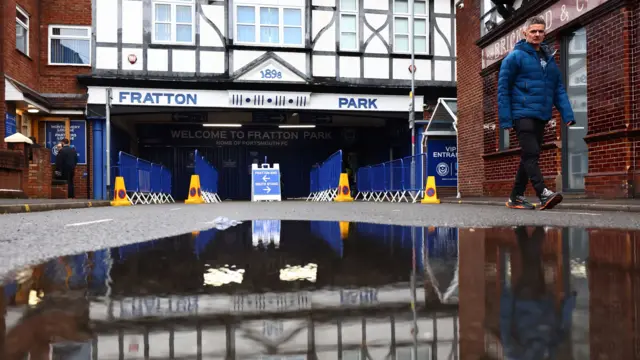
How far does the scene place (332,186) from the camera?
1966cm

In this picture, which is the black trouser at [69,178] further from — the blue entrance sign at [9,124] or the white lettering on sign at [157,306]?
the white lettering on sign at [157,306]

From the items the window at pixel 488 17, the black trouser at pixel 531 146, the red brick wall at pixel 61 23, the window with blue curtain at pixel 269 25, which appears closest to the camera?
the black trouser at pixel 531 146

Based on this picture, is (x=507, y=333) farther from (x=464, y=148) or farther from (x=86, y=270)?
(x=464, y=148)

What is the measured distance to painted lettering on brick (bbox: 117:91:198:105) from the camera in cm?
1941

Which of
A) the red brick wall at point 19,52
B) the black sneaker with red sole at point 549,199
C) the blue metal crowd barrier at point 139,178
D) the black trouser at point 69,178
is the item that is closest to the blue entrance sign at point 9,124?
the red brick wall at point 19,52

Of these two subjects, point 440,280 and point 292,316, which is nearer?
point 292,316

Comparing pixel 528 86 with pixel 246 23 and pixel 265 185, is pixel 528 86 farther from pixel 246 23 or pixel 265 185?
pixel 246 23

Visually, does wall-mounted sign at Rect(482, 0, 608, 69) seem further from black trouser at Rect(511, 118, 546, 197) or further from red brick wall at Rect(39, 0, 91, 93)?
red brick wall at Rect(39, 0, 91, 93)

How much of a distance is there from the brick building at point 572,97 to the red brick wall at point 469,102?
3cm

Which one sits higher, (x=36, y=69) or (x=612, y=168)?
(x=36, y=69)

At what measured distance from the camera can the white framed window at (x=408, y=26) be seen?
68.9 feet

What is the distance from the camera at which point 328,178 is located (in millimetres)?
20562

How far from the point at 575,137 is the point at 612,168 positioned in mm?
1887

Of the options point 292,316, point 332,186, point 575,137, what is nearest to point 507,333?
point 292,316
